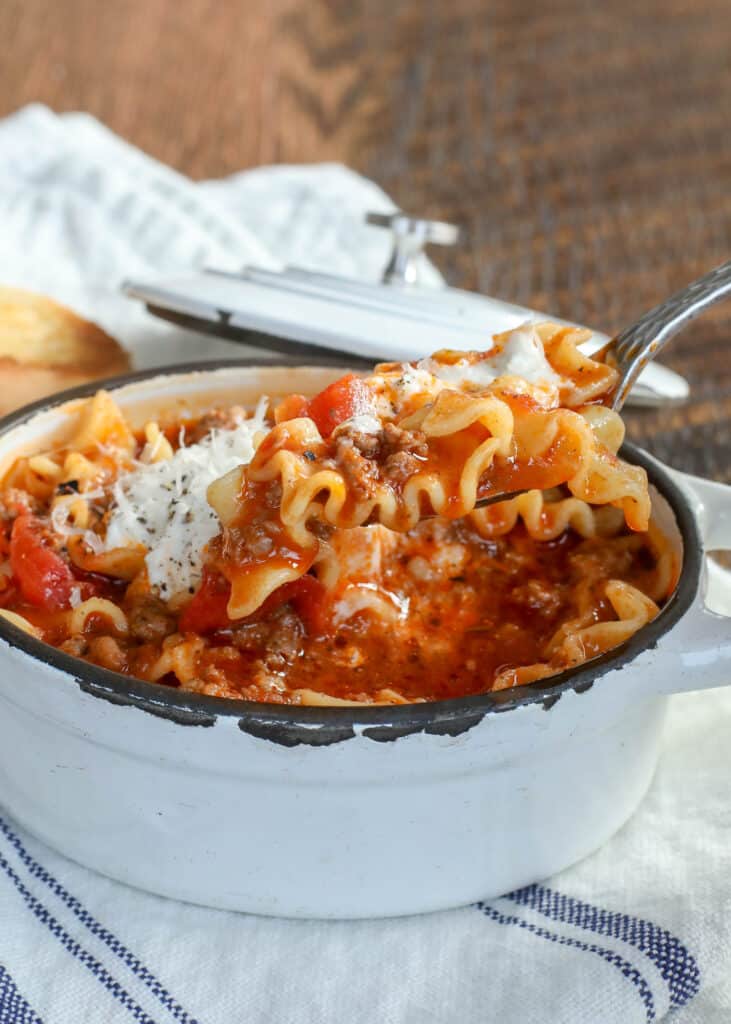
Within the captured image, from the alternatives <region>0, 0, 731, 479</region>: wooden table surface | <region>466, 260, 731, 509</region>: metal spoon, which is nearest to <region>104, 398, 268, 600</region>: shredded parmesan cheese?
<region>466, 260, 731, 509</region>: metal spoon

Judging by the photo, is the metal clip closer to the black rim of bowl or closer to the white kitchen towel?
the white kitchen towel

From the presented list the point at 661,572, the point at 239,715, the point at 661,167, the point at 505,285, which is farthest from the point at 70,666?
the point at 661,167

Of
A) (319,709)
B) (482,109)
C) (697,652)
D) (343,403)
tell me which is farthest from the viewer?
(482,109)

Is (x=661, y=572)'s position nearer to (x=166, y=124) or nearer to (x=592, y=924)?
(x=592, y=924)

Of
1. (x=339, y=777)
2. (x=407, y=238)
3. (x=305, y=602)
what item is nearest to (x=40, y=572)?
(x=305, y=602)

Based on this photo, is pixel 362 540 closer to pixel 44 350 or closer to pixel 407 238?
pixel 407 238

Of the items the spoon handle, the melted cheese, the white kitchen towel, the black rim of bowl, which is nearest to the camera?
the black rim of bowl
